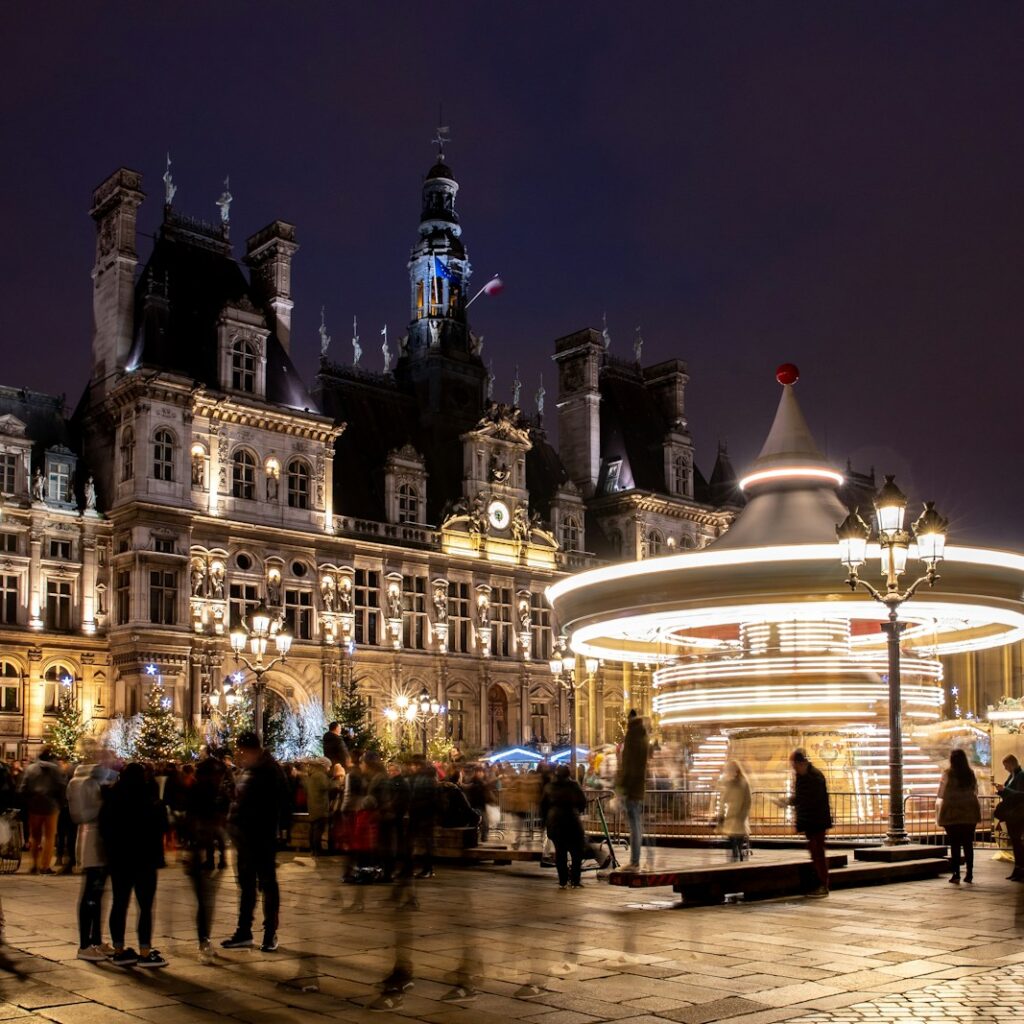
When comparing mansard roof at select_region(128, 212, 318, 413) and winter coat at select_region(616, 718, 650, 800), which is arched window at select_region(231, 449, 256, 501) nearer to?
mansard roof at select_region(128, 212, 318, 413)

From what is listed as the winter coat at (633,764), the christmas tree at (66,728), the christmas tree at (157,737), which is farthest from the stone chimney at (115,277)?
the winter coat at (633,764)

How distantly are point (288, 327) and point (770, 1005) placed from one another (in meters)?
44.6

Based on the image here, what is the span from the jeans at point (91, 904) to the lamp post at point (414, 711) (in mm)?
35795

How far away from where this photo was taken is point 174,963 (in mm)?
10531

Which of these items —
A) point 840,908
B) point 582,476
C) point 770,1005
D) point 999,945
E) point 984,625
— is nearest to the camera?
point 770,1005

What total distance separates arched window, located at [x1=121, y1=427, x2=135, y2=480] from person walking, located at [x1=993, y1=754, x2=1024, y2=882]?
3224cm

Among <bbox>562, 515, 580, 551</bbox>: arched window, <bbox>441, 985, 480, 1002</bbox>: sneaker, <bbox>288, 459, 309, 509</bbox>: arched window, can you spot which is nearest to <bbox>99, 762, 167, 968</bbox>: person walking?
<bbox>441, 985, 480, 1002</bbox>: sneaker

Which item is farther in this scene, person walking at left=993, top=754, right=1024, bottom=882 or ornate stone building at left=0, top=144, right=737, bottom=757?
ornate stone building at left=0, top=144, right=737, bottom=757

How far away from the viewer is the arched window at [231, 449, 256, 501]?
45.8 metres

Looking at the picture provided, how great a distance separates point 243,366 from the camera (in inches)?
1852

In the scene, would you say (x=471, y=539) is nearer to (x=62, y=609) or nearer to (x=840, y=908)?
(x=62, y=609)

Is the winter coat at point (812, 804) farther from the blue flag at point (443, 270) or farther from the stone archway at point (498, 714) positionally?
the blue flag at point (443, 270)

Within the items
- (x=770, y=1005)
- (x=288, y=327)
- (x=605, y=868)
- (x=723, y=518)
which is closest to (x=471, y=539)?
(x=288, y=327)

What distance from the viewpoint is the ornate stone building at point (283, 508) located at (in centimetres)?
4278
